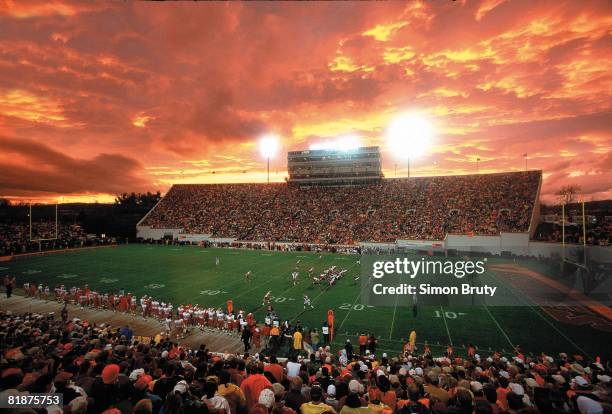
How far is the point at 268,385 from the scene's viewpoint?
17.6ft

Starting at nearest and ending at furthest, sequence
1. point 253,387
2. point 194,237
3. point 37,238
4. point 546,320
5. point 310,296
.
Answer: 1. point 253,387
2. point 546,320
3. point 310,296
4. point 37,238
5. point 194,237

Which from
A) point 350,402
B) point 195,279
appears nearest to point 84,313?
point 195,279

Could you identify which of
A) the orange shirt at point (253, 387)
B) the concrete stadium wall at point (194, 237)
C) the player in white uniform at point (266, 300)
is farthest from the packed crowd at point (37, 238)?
the orange shirt at point (253, 387)

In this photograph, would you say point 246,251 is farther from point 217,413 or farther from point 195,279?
point 217,413

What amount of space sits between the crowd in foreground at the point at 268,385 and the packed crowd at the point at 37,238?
124 feet

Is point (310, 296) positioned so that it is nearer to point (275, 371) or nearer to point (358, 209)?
point (275, 371)

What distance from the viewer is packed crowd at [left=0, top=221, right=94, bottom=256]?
123ft

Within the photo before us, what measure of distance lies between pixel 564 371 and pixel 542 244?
30.5m

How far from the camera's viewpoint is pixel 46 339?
29.7 ft

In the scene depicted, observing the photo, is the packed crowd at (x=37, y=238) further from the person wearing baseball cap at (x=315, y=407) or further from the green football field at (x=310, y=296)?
the person wearing baseball cap at (x=315, y=407)

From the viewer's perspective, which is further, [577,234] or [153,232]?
[153,232]

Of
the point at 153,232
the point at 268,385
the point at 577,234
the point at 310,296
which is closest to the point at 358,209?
the point at 577,234

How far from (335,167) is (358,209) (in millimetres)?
13267

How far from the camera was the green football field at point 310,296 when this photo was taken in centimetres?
1375
